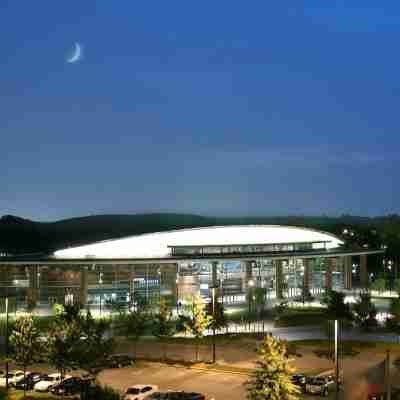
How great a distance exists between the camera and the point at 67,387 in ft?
96.4

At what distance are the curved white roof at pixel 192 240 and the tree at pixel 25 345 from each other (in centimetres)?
3080

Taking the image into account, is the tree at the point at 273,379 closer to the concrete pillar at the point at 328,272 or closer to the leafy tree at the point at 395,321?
the leafy tree at the point at 395,321

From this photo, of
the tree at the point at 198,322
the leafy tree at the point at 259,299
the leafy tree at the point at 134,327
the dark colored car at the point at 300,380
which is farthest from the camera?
the leafy tree at the point at 259,299

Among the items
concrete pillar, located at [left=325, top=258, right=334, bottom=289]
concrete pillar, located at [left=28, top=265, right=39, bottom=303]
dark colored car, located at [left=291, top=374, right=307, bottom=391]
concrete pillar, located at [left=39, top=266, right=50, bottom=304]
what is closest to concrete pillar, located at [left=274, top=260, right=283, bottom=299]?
concrete pillar, located at [left=325, top=258, right=334, bottom=289]

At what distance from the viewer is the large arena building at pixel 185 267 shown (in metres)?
61.4

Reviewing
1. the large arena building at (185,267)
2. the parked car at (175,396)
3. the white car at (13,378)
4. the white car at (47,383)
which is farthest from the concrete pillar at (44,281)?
the parked car at (175,396)

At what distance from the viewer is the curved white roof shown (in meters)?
64.8

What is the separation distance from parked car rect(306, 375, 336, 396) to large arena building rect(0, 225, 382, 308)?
28893 millimetres

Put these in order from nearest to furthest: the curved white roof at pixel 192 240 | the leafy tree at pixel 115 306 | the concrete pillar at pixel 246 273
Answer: the leafy tree at pixel 115 306 < the curved white roof at pixel 192 240 < the concrete pillar at pixel 246 273

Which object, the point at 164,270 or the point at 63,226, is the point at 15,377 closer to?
the point at 164,270

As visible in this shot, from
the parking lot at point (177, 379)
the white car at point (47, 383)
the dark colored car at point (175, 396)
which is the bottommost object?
the parking lot at point (177, 379)

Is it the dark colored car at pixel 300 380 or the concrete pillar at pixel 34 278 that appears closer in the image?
the dark colored car at pixel 300 380

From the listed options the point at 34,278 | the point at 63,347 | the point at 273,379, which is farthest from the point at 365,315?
the point at 34,278

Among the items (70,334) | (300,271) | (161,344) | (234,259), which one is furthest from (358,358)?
(300,271)
